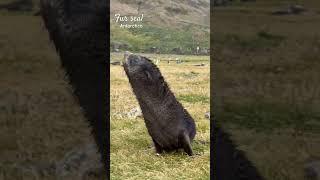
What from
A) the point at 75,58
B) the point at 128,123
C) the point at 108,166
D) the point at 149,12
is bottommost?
the point at 108,166

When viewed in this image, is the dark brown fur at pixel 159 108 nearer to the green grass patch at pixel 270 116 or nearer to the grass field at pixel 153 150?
the grass field at pixel 153 150

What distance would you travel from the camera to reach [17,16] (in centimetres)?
1827

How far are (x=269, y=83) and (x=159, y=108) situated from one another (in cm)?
603

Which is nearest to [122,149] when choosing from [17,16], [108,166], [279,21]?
[108,166]

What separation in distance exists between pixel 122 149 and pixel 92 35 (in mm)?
2317

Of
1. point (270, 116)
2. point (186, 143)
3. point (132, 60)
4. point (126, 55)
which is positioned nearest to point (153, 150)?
point (186, 143)

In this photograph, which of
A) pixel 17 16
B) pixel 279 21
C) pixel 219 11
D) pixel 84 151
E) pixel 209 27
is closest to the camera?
pixel 209 27

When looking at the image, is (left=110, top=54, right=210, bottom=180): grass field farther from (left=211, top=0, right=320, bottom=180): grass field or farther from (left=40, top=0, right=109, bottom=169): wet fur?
(left=211, top=0, right=320, bottom=180): grass field

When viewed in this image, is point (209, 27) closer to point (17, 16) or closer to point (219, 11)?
point (219, 11)

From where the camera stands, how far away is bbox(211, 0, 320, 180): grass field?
13.7 m

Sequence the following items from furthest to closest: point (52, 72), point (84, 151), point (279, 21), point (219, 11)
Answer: point (279, 21), point (219, 11), point (52, 72), point (84, 151)

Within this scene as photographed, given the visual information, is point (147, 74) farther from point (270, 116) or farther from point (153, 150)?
point (270, 116)

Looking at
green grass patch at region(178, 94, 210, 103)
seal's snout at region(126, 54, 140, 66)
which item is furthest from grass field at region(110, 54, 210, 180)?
seal's snout at region(126, 54, 140, 66)

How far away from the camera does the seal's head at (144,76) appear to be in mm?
12438
